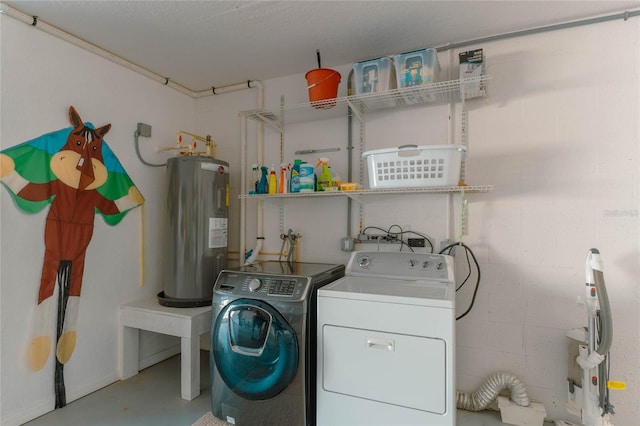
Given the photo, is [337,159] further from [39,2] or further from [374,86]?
[39,2]

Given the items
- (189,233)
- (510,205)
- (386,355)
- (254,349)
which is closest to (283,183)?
(189,233)

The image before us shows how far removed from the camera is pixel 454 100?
2.11m

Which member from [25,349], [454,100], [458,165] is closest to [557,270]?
[458,165]

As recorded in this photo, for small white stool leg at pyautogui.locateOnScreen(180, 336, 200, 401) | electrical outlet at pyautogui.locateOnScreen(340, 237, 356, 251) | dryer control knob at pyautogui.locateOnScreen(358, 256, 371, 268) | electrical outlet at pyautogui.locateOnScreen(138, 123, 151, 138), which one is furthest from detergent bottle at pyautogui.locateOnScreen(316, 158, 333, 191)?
electrical outlet at pyautogui.locateOnScreen(138, 123, 151, 138)

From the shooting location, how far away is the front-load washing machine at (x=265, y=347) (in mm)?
1600

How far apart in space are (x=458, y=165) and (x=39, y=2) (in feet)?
8.02

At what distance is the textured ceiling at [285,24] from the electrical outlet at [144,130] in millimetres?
468

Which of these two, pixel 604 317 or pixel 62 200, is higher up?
pixel 62 200

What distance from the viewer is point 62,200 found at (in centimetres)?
196

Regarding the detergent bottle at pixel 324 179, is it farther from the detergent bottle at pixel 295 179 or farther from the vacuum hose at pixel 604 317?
the vacuum hose at pixel 604 317

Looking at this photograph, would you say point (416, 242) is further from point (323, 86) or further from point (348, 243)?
point (323, 86)

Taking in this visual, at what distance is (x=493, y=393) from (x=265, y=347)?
1.37m

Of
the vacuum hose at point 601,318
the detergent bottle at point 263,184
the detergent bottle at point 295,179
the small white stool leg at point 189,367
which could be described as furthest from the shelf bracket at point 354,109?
the small white stool leg at point 189,367

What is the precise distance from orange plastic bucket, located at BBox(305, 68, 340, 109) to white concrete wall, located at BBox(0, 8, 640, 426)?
420mm
